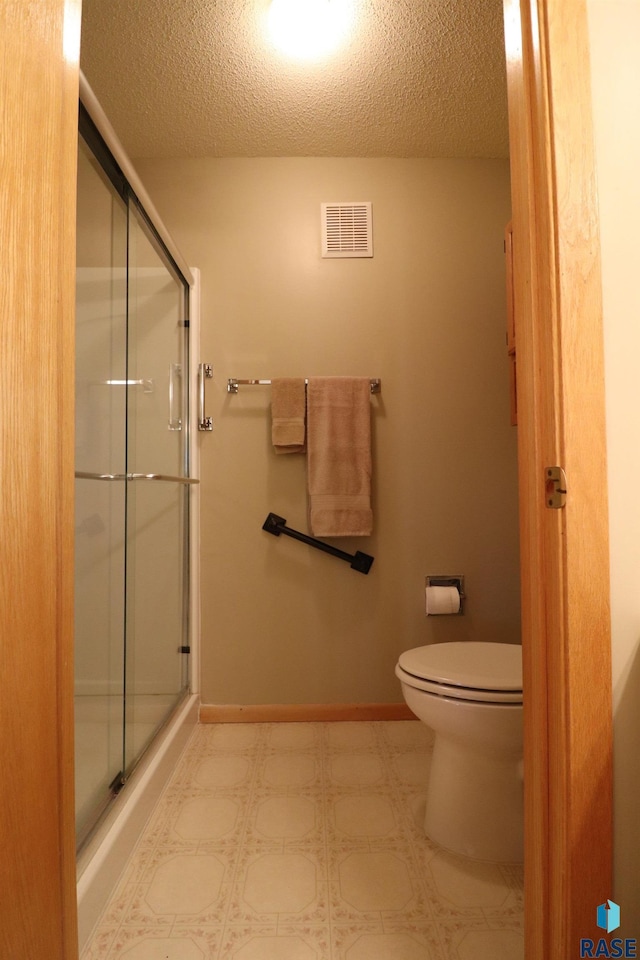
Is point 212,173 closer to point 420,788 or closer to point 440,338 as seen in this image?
point 440,338

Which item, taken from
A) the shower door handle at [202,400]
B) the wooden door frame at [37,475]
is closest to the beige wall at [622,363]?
the wooden door frame at [37,475]

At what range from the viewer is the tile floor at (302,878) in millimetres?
1018

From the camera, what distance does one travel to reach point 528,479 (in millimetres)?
753

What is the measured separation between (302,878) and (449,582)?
1138mm

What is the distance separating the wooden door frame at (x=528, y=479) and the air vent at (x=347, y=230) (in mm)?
1395

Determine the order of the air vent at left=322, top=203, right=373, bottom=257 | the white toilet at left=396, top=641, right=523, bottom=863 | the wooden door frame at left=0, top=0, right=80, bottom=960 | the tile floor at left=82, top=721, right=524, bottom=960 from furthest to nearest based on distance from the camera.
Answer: the air vent at left=322, top=203, right=373, bottom=257, the white toilet at left=396, top=641, right=523, bottom=863, the tile floor at left=82, top=721, right=524, bottom=960, the wooden door frame at left=0, top=0, right=80, bottom=960

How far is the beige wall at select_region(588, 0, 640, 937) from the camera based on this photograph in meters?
0.68

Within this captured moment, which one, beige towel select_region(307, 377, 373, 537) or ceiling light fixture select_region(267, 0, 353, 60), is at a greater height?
ceiling light fixture select_region(267, 0, 353, 60)

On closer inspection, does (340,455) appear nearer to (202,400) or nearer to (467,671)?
(202,400)

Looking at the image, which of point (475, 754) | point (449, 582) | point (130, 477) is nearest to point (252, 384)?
point (130, 477)

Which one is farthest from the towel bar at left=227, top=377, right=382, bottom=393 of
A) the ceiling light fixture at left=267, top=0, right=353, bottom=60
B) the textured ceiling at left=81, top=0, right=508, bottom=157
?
the ceiling light fixture at left=267, top=0, right=353, bottom=60

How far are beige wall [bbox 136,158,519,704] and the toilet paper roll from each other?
0.27ft
